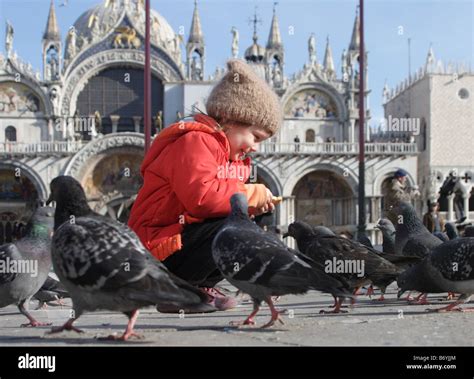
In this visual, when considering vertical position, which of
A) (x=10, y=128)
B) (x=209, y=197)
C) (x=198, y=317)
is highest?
(x=10, y=128)

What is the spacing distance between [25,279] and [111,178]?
83.6 ft

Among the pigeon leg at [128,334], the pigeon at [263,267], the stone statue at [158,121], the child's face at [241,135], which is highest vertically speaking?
the stone statue at [158,121]

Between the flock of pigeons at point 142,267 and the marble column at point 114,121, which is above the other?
the marble column at point 114,121

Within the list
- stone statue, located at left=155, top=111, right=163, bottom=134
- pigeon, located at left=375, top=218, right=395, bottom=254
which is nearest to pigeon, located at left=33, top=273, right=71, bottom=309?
pigeon, located at left=375, top=218, right=395, bottom=254

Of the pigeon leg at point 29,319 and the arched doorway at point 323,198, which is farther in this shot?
the arched doorway at point 323,198

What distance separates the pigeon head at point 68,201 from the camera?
162 inches

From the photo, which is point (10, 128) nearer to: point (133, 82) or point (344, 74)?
point (133, 82)

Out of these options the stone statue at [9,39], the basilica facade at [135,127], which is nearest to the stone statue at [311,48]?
the basilica facade at [135,127]

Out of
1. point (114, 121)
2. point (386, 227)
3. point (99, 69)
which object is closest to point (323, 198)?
point (114, 121)

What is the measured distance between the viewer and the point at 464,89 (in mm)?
→ 32625

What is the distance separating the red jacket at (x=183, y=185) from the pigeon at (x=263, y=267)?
1.28 ft

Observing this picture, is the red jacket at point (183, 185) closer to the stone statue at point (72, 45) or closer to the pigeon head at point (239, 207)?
the pigeon head at point (239, 207)

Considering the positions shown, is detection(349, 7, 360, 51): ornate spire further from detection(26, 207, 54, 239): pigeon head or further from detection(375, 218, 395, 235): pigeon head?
detection(26, 207, 54, 239): pigeon head
